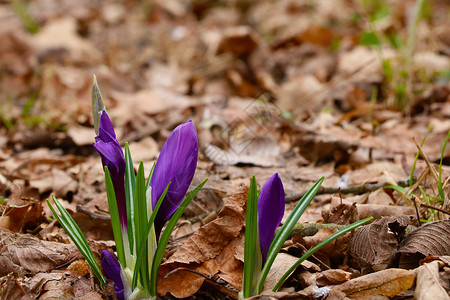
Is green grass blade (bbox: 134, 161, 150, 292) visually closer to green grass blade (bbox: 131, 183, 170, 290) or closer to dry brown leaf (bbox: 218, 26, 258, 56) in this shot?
green grass blade (bbox: 131, 183, 170, 290)

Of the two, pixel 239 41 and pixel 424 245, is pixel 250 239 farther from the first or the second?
pixel 239 41

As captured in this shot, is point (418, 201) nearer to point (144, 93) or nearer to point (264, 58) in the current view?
point (144, 93)

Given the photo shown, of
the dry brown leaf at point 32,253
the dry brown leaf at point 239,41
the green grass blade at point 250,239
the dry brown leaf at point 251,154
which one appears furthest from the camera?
the dry brown leaf at point 239,41

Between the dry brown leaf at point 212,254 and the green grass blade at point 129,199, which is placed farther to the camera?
the dry brown leaf at point 212,254

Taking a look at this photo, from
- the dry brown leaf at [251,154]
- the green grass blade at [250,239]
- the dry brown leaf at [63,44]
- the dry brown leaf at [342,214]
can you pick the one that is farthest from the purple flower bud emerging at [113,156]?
the dry brown leaf at [63,44]

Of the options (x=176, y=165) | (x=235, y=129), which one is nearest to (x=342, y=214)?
(x=176, y=165)

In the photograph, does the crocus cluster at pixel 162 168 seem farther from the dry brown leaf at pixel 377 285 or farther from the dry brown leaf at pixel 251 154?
the dry brown leaf at pixel 251 154
